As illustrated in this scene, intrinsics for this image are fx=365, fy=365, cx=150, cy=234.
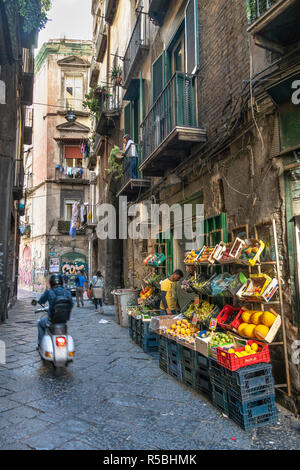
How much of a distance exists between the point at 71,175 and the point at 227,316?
953 inches

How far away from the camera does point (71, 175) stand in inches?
1088

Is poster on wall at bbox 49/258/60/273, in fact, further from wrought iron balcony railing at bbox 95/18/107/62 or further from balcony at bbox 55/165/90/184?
wrought iron balcony railing at bbox 95/18/107/62

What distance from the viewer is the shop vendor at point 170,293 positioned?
24.2ft

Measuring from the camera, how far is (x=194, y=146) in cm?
748

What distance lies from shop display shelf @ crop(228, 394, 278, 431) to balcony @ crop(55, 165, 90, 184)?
24539 millimetres

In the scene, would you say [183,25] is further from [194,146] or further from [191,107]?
[194,146]

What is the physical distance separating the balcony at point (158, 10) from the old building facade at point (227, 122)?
0.03 m

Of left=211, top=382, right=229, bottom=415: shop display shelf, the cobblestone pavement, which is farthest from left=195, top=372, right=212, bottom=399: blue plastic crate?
left=211, top=382, right=229, bottom=415: shop display shelf

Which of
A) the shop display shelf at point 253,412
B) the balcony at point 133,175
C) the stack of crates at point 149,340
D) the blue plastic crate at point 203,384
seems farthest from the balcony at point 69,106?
the shop display shelf at point 253,412

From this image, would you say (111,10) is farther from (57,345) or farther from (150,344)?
(57,345)

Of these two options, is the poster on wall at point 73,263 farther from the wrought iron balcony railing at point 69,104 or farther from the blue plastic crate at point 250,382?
the blue plastic crate at point 250,382

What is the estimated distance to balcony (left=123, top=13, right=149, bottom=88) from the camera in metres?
11.0

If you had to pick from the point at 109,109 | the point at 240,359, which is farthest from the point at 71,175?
the point at 240,359
